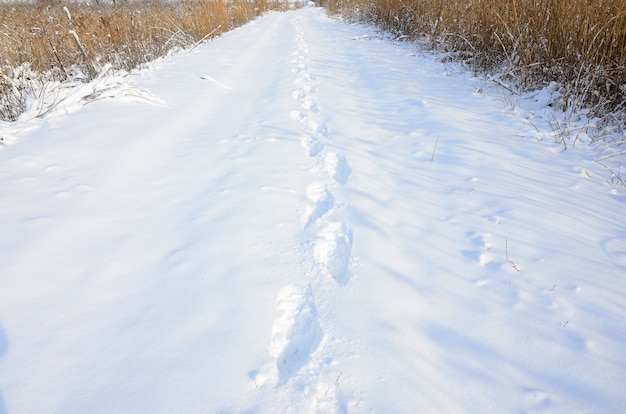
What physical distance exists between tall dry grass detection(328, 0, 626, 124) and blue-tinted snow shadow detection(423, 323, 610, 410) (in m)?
2.36

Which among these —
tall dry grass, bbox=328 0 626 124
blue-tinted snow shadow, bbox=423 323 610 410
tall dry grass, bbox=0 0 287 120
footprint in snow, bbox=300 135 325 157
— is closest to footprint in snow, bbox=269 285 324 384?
blue-tinted snow shadow, bbox=423 323 610 410

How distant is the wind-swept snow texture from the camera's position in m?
0.88

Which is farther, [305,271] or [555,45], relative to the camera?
[555,45]

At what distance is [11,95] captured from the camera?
274 cm

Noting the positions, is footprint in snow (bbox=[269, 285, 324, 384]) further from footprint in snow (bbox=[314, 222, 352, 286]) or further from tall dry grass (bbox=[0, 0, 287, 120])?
tall dry grass (bbox=[0, 0, 287, 120])

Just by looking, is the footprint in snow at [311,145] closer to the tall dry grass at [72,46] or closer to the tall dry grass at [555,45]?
the tall dry grass at [555,45]

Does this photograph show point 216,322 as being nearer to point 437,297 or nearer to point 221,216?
point 221,216

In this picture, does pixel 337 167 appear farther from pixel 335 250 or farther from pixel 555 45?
pixel 555 45

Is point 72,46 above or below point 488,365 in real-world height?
above

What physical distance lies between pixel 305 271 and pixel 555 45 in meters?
3.36

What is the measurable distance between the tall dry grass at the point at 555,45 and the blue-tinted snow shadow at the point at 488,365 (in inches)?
92.9

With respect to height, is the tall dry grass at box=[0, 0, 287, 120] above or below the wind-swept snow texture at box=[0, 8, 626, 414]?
above

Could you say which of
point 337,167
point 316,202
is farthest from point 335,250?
point 337,167

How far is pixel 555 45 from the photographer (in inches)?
114
